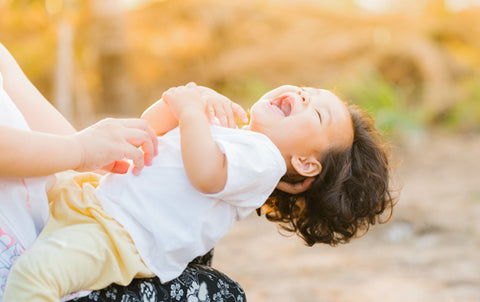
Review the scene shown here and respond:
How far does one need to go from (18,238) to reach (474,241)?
121 inches

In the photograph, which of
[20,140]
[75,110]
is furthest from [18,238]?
[75,110]

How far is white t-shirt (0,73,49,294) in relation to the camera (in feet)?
4.24

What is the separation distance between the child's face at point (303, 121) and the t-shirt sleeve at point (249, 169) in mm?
126

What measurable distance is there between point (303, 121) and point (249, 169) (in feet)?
0.99

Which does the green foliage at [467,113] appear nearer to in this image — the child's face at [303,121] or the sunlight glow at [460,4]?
the sunlight glow at [460,4]

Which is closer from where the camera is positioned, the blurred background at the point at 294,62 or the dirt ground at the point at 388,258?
the dirt ground at the point at 388,258

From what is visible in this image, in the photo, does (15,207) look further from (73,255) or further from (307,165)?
(307,165)

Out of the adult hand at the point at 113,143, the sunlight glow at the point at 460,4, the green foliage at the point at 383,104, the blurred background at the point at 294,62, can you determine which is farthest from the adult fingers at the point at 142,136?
the sunlight glow at the point at 460,4

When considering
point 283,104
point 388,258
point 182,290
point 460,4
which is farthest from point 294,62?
point 182,290

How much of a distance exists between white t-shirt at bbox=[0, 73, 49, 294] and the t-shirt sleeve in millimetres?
424

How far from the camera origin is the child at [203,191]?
1351 mm

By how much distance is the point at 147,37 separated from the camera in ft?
24.2

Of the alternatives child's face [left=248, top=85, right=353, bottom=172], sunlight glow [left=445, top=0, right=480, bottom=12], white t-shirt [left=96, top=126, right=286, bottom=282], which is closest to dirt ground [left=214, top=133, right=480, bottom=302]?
child's face [left=248, top=85, right=353, bottom=172]

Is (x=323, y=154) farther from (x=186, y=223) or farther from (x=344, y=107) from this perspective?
(x=186, y=223)
